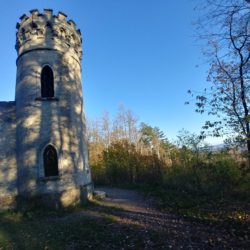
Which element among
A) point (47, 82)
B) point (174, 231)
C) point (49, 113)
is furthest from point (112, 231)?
point (47, 82)

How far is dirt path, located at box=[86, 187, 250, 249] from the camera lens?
6.04 m

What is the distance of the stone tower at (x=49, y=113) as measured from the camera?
1134cm

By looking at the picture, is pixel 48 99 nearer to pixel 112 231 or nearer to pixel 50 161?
pixel 50 161

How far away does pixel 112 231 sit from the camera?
298 inches

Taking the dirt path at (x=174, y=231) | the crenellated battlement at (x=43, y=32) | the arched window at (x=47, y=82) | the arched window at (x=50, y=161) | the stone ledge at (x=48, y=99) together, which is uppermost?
the crenellated battlement at (x=43, y=32)

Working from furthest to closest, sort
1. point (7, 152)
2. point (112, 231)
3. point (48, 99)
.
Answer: point (48, 99) → point (7, 152) → point (112, 231)

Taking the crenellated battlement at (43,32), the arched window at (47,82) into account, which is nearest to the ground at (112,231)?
the arched window at (47,82)

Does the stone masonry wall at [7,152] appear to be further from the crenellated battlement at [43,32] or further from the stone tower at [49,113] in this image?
the crenellated battlement at [43,32]

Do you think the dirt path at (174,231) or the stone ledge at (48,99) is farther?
the stone ledge at (48,99)

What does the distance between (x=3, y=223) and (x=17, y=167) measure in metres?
2.87

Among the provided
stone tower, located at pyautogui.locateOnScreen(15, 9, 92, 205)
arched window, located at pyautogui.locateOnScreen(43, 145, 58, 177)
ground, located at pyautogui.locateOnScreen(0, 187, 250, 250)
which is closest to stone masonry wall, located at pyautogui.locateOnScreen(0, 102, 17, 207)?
stone tower, located at pyautogui.locateOnScreen(15, 9, 92, 205)

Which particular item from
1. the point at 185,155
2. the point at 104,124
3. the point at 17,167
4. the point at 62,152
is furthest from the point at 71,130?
the point at 104,124

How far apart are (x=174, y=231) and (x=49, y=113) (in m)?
7.91

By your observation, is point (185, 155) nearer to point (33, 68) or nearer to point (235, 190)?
point (235, 190)
